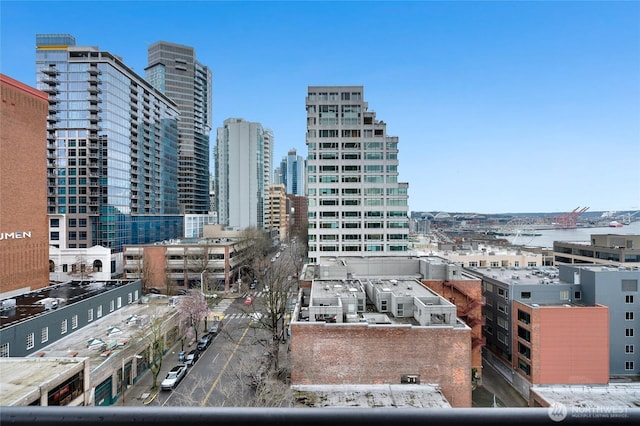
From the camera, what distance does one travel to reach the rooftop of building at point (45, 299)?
40.4 feet

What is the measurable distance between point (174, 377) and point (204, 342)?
164 inches

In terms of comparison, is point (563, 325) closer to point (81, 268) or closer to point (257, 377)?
point (257, 377)

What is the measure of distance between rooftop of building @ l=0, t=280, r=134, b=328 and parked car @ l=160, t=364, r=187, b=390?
4903mm

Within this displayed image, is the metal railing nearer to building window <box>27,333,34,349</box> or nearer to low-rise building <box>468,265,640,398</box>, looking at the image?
building window <box>27,333,34,349</box>

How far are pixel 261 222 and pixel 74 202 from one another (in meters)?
37.0

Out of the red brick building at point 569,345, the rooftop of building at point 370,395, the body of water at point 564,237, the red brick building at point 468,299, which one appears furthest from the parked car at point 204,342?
the body of water at point 564,237

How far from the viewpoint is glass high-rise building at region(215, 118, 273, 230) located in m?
63.6

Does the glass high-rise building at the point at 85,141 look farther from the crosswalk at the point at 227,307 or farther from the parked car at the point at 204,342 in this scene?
the parked car at the point at 204,342

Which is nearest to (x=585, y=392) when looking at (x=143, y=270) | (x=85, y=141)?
(x=143, y=270)

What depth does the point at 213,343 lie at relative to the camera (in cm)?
1792

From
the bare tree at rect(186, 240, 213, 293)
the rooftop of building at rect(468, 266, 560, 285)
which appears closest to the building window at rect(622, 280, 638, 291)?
the rooftop of building at rect(468, 266, 560, 285)

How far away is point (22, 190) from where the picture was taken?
17.7 m

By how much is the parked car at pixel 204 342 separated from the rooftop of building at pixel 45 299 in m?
5.07

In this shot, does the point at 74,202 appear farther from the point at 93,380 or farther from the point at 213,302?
the point at 93,380
